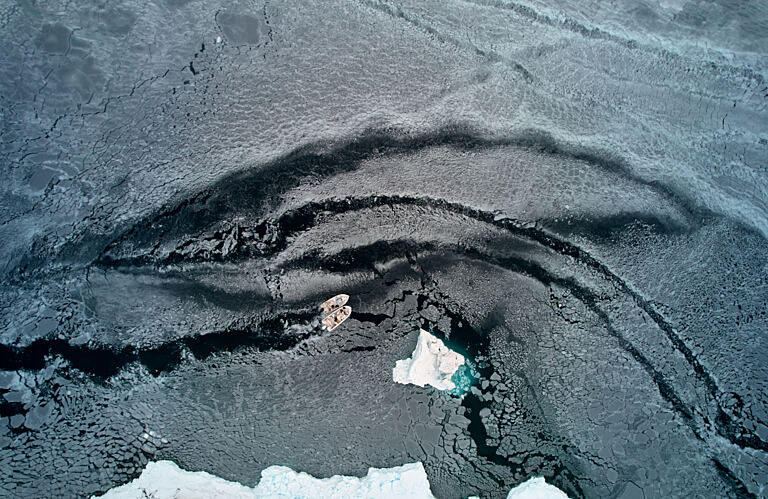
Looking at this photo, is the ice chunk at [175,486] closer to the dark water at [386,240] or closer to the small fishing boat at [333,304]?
the dark water at [386,240]

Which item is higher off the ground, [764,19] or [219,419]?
[764,19]

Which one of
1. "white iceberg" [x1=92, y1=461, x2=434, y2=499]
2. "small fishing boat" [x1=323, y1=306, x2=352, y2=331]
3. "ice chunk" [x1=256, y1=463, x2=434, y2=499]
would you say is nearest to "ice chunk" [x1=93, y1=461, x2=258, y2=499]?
"white iceberg" [x1=92, y1=461, x2=434, y2=499]

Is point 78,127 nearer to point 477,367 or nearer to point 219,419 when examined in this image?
point 219,419

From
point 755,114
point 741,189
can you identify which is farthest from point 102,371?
point 755,114

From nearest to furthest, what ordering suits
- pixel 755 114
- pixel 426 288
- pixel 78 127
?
1. pixel 426 288
2. pixel 78 127
3. pixel 755 114

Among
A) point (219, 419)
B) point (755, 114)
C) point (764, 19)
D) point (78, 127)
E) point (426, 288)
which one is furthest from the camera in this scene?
point (764, 19)

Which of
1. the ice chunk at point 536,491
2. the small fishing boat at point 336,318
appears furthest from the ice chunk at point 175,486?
the ice chunk at point 536,491

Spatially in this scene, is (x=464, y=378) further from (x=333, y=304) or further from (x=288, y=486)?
(x=288, y=486)
